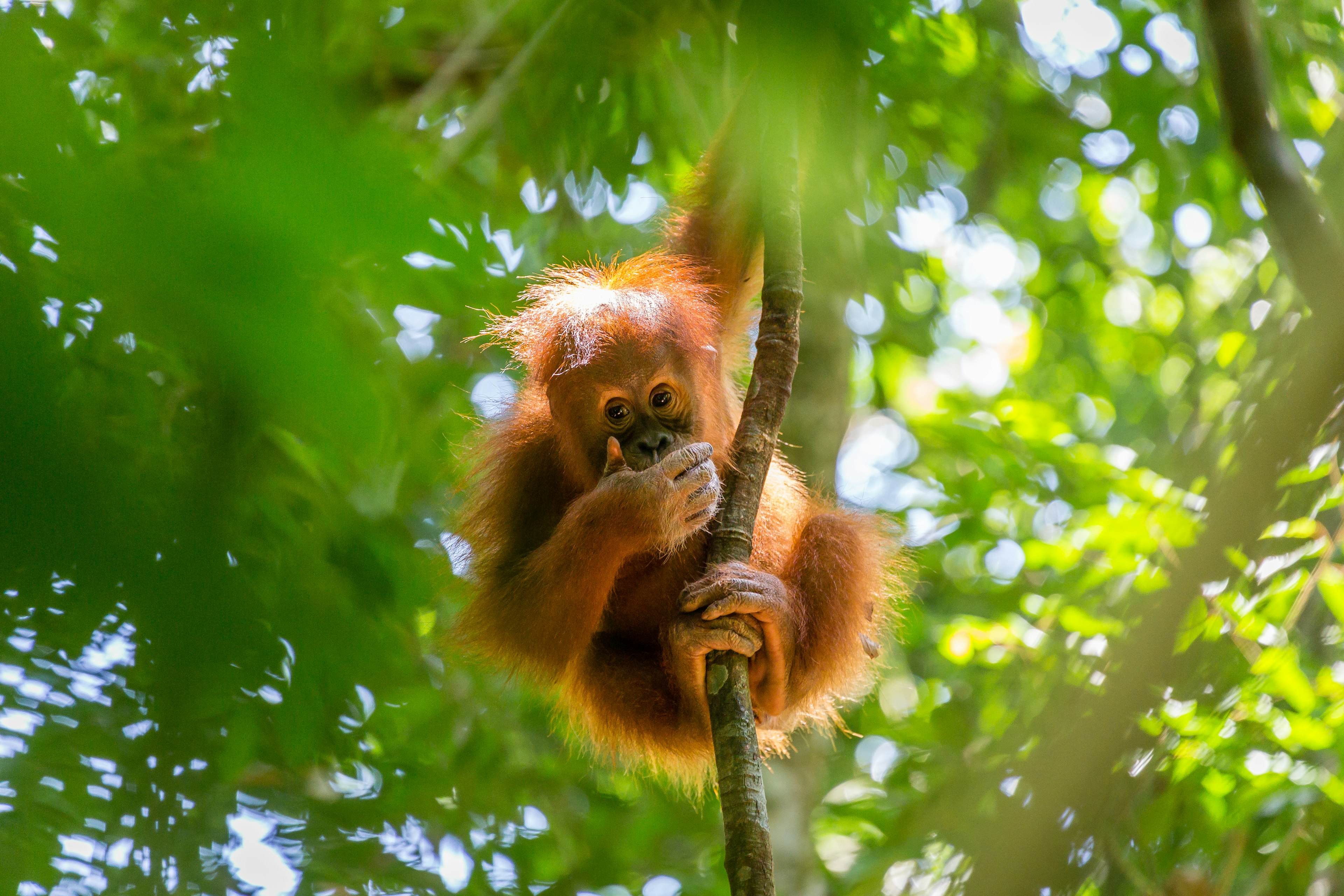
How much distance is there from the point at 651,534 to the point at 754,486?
0.54m

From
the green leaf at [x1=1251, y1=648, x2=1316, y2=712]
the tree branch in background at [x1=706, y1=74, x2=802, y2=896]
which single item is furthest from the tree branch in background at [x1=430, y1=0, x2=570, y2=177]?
the green leaf at [x1=1251, y1=648, x2=1316, y2=712]

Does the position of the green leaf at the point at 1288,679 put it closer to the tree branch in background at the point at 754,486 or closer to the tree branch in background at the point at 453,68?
the tree branch in background at the point at 754,486

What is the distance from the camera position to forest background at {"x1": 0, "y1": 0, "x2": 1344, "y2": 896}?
0.75m

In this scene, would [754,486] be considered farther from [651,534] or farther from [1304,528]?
[1304,528]

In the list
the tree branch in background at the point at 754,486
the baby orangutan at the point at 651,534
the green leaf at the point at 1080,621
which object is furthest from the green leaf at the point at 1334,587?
the tree branch in background at the point at 754,486

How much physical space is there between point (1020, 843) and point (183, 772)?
2.16ft

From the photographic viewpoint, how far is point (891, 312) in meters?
7.32

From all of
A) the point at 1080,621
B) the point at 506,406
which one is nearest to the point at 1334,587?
the point at 1080,621

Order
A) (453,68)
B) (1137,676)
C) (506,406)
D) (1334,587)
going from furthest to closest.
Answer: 1. (453,68)
2. (506,406)
3. (1334,587)
4. (1137,676)

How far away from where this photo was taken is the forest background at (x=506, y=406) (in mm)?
747

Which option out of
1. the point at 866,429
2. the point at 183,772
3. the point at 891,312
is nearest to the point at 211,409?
the point at 183,772

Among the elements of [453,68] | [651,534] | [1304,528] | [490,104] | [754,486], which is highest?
[453,68]

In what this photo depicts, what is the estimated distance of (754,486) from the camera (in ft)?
10.3

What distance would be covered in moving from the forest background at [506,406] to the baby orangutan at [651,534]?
37 centimetres
